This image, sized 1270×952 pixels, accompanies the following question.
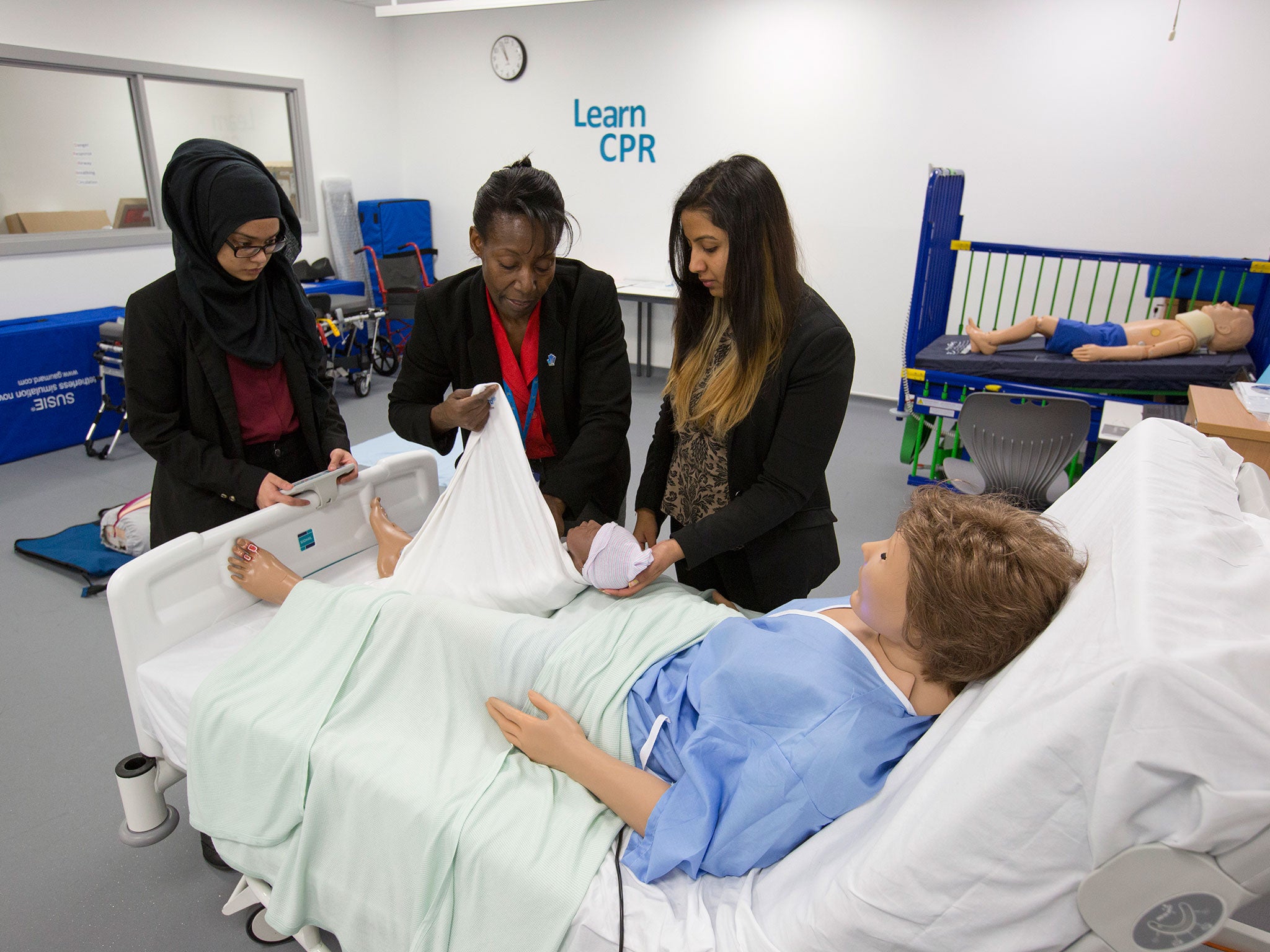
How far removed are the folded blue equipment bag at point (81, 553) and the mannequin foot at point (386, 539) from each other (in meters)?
1.56

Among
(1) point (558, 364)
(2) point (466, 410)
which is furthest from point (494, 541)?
(1) point (558, 364)

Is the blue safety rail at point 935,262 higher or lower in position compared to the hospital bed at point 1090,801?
higher

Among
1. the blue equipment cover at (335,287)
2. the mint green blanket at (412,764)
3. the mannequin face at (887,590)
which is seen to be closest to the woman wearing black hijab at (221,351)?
the mint green blanket at (412,764)

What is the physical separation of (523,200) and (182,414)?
2.99 feet

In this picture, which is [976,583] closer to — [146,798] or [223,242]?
[223,242]

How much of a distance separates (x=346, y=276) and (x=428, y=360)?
5.48 m

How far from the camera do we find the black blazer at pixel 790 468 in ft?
4.76

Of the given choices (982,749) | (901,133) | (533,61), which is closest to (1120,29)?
(901,133)

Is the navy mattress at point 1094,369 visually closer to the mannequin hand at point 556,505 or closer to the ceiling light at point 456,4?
the mannequin hand at point 556,505

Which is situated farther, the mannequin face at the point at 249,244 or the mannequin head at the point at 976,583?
the mannequin face at the point at 249,244

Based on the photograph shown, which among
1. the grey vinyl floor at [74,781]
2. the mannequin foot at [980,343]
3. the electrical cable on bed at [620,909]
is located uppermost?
the mannequin foot at [980,343]

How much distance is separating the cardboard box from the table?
11.3 feet

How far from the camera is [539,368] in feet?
5.63

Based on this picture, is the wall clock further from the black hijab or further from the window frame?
the black hijab
